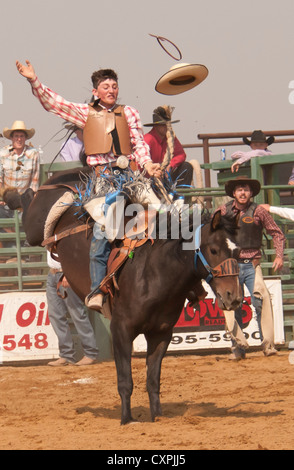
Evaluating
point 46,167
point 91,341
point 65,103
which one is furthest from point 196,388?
point 46,167

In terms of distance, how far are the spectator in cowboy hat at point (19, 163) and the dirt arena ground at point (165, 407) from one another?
2.34 m

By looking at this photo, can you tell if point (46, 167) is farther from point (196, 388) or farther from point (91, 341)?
point (196, 388)

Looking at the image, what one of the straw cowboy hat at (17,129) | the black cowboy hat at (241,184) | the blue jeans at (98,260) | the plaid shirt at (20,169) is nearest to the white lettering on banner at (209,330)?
the black cowboy hat at (241,184)

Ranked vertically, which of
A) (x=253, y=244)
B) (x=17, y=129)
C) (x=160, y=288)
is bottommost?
(x=160, y=288)

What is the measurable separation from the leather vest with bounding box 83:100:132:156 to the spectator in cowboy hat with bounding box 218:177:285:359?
2.71 m

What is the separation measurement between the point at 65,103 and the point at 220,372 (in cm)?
369

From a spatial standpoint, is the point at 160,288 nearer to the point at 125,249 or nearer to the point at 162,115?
the point at 125,249

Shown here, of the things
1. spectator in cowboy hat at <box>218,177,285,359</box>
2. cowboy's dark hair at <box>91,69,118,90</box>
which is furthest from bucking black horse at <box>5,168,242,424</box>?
spectator in cowboy hat at <box>218,177,285,359</box>

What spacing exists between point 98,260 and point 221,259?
1146 millimetres

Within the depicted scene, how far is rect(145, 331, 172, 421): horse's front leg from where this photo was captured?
6934mm

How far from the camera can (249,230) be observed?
1023 cm

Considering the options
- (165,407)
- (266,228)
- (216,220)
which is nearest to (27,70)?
(216,220)

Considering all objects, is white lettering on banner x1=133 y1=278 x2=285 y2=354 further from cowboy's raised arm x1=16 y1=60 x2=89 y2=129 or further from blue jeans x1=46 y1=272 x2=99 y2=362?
cowboy's raised arm x1=16 y1=60 x2=89 y2=129

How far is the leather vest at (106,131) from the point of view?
7.55 meters
